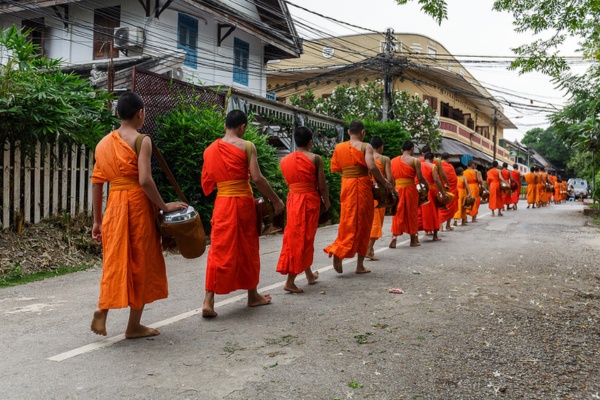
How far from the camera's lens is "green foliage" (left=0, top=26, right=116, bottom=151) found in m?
7.55

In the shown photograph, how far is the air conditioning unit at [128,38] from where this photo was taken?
52.9ft

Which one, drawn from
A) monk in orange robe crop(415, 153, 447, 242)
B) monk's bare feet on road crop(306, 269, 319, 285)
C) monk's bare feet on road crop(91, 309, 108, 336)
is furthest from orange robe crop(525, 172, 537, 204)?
monk's bare feet on road crop(91, 309, 108, 336)

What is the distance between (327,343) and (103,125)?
6.00 m

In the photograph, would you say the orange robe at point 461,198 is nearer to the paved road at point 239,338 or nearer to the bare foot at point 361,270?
the paved road at point 239,338

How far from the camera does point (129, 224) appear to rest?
14.1 ft

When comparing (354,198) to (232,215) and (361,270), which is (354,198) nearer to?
(361,270)

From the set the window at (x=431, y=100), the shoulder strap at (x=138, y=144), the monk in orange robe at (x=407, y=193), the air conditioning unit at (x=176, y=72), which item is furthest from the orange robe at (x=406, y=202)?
the window at (x=431, y=100)

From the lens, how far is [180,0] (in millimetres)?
17125

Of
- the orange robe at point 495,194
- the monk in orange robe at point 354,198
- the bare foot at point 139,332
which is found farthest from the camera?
the orange robe at point 495,194

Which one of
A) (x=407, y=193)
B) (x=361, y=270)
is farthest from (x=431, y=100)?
(x=361, y=270)

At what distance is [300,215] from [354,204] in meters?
1.09

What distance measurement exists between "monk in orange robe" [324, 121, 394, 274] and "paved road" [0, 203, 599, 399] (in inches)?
14.3

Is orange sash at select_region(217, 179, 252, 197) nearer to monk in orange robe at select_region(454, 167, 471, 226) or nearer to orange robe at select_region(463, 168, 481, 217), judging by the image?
monk in orange robe at select_region(454, 167, 471, 226)

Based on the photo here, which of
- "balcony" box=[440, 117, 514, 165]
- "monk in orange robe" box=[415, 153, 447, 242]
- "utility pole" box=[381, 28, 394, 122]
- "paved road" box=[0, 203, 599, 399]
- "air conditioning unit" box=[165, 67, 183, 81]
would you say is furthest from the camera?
"balcony" box=[440, 117, 514, 165]
